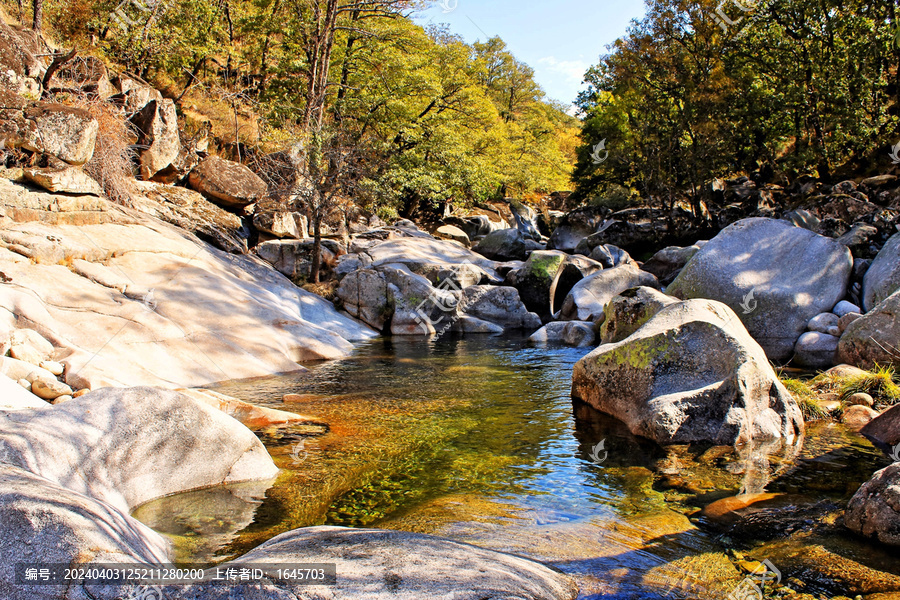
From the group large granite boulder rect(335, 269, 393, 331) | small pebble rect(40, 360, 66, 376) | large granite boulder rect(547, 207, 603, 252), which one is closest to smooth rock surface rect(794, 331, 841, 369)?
large granite boulder rect(335, 269, 393, 331)

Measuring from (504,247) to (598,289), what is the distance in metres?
8.32

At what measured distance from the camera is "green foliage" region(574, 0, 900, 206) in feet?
70.1

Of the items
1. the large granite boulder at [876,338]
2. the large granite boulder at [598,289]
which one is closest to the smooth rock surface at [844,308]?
the large granite boulder at [876,338]

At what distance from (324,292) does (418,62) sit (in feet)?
44.9

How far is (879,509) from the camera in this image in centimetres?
408

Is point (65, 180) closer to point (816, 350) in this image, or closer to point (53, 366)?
point (53, 366)

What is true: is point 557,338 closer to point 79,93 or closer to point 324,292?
point 324,292

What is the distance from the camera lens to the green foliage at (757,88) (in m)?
21.4

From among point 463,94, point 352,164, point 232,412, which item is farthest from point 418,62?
point 232,412

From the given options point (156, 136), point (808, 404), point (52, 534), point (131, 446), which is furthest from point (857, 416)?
point (156, 136)

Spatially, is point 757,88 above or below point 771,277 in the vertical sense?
above

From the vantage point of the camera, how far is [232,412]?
23.9ft

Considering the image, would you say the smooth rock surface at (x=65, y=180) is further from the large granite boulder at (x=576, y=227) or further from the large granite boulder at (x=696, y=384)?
the large granite boulder at (x=576, y=227)

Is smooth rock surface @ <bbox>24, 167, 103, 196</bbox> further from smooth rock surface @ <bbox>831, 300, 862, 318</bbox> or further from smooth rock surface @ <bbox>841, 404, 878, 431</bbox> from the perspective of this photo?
smooth rock surface @ <bbox>831, 300, 862, 318</bbox>
